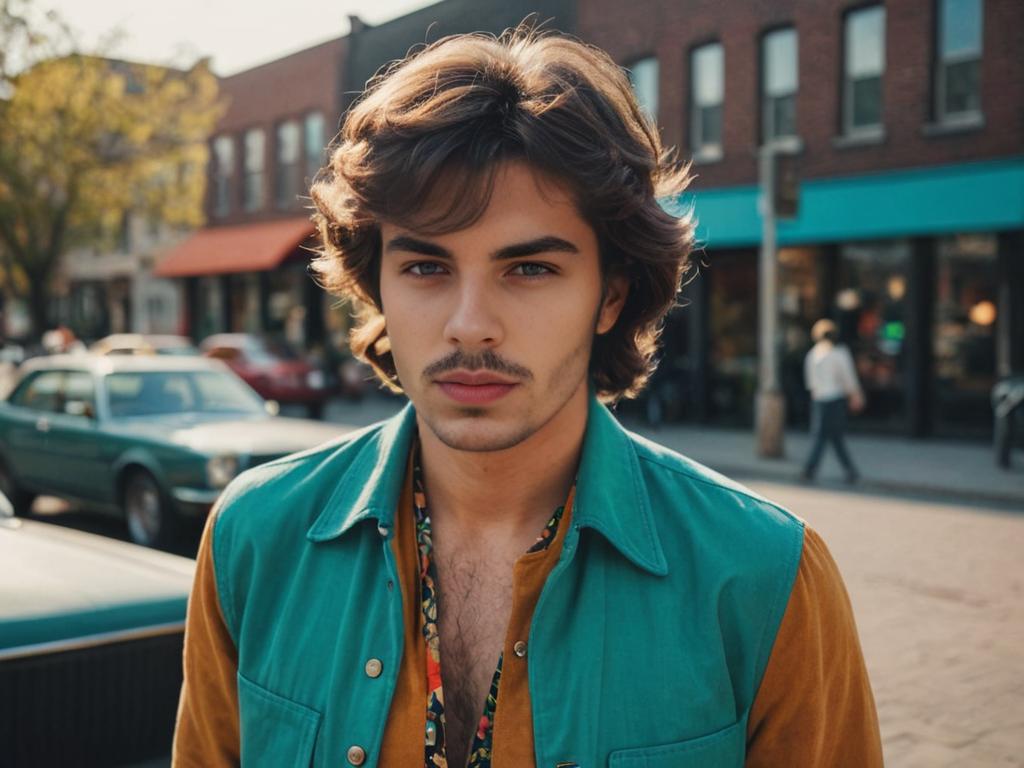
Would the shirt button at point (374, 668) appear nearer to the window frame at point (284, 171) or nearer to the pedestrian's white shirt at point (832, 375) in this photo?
the pedestrian's white shirt at point (832, 375)

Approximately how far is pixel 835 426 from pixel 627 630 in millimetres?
11310

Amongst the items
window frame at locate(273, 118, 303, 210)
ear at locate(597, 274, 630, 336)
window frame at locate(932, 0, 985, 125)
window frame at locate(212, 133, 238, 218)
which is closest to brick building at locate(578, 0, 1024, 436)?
window frame at locate(932, 0, 985, 125)

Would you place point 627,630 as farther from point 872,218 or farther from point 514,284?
point 872,218

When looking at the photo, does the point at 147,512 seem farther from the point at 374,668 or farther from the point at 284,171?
the point at 284,171

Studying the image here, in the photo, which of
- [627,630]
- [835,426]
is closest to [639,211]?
[627,630]

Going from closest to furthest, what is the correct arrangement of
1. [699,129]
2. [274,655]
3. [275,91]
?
[274,655] → [699,129] → [275,91]

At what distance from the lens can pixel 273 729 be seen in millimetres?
1820

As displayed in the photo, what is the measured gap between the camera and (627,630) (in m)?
1.72

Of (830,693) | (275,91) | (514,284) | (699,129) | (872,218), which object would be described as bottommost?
(830,693)

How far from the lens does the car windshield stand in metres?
9.07

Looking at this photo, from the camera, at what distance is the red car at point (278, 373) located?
68.8 ft

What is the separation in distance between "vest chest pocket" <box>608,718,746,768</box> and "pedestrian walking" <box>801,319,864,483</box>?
1100cm

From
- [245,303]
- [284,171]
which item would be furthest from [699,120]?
[245,303]

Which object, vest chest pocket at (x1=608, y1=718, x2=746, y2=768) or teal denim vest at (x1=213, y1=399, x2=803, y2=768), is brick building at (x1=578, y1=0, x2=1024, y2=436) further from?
vest chest pocket at (x1=608, y1=718, x2=746, y2=768)
